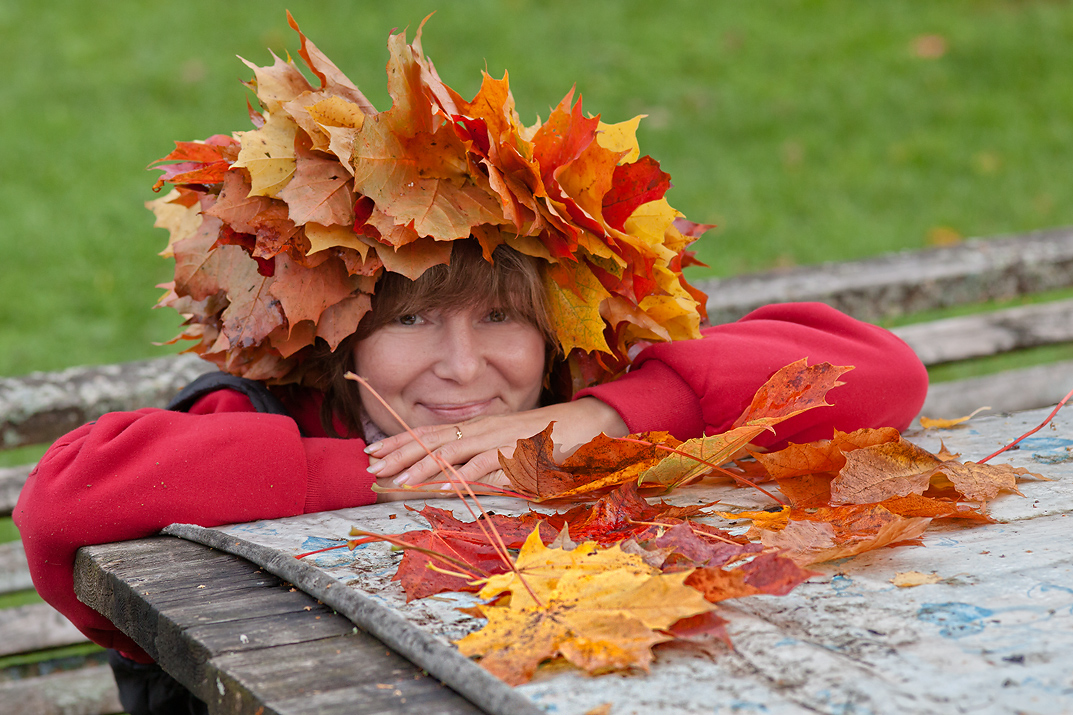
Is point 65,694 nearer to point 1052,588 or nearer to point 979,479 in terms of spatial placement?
point 979,479

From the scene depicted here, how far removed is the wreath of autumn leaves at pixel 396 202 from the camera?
159 cm

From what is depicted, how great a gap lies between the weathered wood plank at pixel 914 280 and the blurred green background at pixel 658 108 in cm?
195

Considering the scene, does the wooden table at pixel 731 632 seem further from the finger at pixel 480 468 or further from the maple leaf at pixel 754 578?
the finger at pixel 480 468

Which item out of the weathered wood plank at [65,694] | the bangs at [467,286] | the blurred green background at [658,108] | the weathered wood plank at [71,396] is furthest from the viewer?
the blurred green background at [658,108]

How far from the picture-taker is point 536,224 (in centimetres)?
161

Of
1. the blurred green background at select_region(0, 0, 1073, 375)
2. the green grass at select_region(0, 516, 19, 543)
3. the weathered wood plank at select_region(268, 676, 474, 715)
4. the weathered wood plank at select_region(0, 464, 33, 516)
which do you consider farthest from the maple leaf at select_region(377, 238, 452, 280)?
the blurred green background at select_region(0, 0, 1073, 375)

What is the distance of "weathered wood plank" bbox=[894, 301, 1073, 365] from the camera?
317 cm

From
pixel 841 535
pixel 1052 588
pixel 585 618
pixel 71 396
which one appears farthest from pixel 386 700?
pixel 71 396

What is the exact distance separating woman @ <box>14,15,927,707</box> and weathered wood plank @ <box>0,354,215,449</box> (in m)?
0.48

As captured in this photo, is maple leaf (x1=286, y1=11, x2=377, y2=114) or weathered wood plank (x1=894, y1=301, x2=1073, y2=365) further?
weathered wood plank (x1=894, y1=301, x2=1073, y2=365)

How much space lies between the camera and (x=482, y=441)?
1.79 metres

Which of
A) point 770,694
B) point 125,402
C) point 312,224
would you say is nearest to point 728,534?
point 770,694

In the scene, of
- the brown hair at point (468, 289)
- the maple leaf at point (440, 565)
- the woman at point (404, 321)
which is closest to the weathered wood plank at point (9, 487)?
the woman at point (404, 321)

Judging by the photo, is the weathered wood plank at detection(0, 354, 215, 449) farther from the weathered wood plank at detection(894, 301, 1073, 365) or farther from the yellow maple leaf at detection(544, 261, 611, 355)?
the weathered wood plank at detection(894, 301, 1073, 365)
